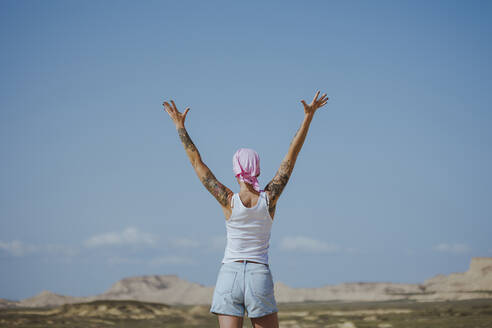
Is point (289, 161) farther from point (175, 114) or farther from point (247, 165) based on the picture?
point (175, 114)

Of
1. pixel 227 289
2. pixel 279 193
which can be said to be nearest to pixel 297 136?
pixel 279 193

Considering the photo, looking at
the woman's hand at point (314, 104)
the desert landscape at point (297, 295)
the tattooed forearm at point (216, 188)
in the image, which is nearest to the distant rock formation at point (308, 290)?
the desert landscape at point (297, 295)

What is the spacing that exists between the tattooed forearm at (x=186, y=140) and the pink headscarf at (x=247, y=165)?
2.12 feet

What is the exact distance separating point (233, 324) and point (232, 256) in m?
0.55

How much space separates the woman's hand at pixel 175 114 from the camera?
229 inches

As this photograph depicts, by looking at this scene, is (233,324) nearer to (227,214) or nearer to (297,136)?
(227,214)

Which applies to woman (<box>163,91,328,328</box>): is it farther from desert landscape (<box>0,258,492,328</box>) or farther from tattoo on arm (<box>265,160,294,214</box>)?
desert landscape (<box>0,258,492,328</box>)

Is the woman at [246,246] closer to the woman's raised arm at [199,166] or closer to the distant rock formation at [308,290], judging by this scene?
the woman's raised arm at [199,166]

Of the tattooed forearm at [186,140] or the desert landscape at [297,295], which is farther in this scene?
the desert landscape at [297,295]

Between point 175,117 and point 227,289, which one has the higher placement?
point 175,117

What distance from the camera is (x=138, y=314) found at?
57.6 metres

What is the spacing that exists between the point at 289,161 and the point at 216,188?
2.49ft

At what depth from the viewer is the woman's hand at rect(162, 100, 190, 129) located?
580 cm

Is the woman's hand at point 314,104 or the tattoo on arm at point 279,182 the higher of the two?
the woman's hand at point 314,104
